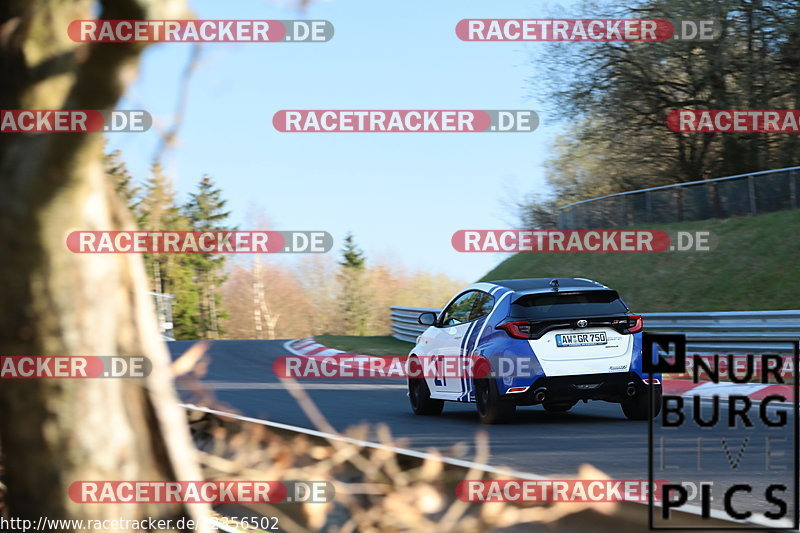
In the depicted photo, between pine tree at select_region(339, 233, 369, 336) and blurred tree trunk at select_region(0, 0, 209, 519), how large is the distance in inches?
3325

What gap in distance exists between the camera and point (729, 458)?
861 centimetres

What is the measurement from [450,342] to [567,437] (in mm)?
2527

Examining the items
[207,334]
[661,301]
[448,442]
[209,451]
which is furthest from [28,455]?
[207,334]

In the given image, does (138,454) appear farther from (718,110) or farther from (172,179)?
(718,110)

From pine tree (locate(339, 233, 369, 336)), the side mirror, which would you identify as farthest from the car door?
pine tree (locate(339, 233, 369, 336))

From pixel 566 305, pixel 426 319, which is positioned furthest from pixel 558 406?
pixel 426 319

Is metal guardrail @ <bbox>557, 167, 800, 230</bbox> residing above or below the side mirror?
above

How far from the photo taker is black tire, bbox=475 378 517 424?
11.3 metres
